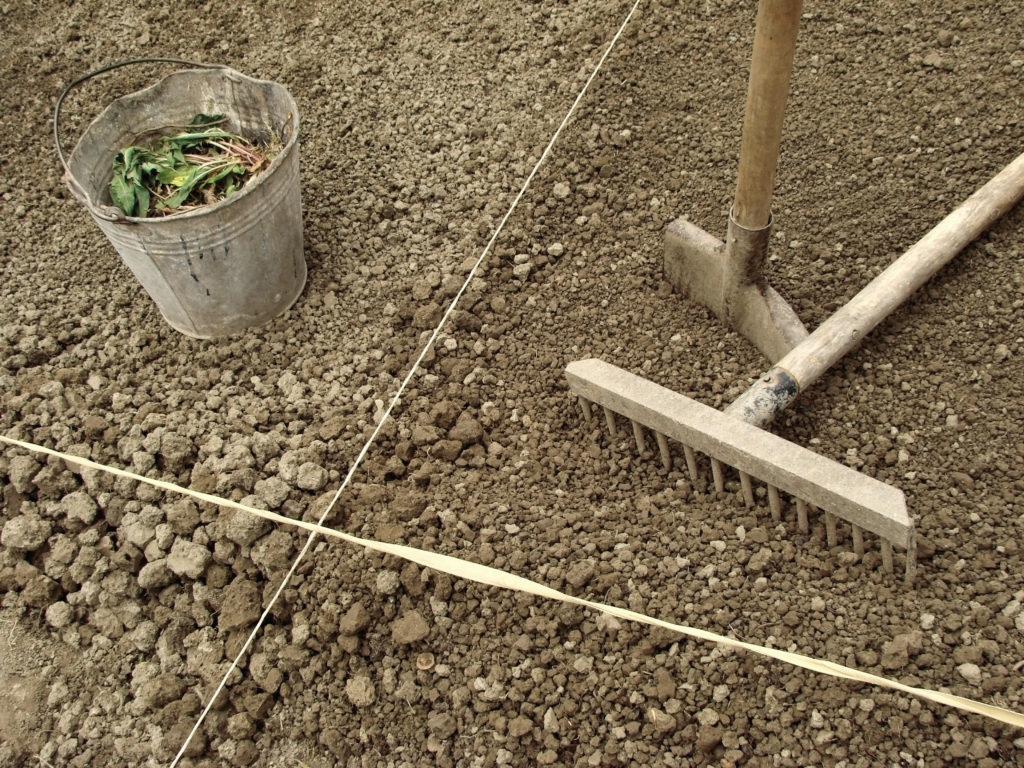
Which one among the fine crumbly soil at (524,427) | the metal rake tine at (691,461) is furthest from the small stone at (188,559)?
the metal rake tine at (691,461)

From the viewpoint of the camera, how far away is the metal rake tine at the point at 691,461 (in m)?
2.34

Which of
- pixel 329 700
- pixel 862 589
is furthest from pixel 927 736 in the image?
pixel 329 700

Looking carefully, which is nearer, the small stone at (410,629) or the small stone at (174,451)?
the small stone at (410,629)

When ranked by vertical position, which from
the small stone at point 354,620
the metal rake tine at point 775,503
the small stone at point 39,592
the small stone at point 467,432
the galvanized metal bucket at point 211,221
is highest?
the galvanized metal bucket at point 211,221

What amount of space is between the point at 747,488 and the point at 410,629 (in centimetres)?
97

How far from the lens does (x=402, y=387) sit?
2.73m

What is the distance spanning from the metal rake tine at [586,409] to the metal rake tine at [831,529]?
2.45 feet

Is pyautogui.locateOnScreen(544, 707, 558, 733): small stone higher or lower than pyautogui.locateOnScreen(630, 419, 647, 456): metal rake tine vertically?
lower

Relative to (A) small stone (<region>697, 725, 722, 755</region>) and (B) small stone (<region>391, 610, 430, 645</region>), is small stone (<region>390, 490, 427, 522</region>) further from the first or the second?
(A) small stone (<region>697, 725, 722, 755</region>)

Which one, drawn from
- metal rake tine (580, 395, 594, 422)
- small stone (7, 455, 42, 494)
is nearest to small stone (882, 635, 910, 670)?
metal rake tine (580, 395, 594, 422)

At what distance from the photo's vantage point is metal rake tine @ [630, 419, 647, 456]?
2424 mm

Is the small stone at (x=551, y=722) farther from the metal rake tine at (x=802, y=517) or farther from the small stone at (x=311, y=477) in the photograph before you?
the small stone at (x=311, y=477)

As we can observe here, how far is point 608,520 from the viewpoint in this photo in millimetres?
2418

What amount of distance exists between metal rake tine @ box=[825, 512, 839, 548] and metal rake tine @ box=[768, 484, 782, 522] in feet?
0.41
